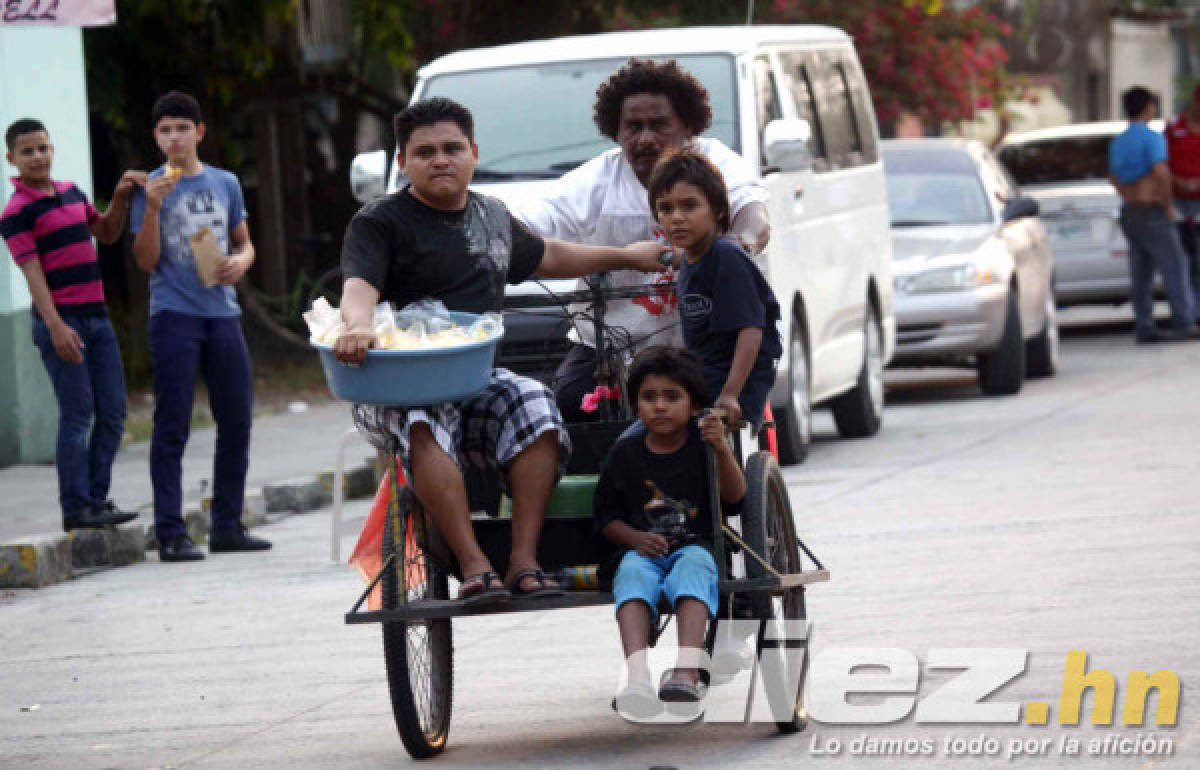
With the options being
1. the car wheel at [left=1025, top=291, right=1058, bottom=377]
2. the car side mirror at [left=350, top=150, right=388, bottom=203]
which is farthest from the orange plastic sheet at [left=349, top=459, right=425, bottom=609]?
the car wheel at [left=1025, top=291, right=1058, bottom=377]

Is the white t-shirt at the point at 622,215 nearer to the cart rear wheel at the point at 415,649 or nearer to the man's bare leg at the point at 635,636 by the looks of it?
the cart rear wheel at the point at 415,649

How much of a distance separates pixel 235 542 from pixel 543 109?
290cm

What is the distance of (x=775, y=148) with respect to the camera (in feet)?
38.8

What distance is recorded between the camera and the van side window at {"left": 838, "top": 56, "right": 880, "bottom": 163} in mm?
15266

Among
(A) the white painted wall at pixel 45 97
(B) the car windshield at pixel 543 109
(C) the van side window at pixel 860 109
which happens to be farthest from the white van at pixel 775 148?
(A) the white painted wall at pixel 45 97

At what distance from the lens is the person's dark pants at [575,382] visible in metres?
7.11

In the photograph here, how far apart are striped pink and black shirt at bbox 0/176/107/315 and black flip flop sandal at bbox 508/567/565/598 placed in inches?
206

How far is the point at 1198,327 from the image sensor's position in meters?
21.5

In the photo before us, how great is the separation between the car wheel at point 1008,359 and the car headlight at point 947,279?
1.15 ft

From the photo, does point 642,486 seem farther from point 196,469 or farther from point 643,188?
point 196,469

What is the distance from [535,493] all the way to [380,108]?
17.4 m

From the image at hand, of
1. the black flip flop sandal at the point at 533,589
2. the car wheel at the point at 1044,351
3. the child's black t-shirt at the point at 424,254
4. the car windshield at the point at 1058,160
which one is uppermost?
the child's black t-shirt at the point at 424,254

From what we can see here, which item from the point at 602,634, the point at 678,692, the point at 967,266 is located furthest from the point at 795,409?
the point at 678,692

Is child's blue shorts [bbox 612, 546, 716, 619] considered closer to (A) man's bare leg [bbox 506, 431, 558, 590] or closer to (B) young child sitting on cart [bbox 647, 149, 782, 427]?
(A) man's bare leg [bbox 506, 431, 558, 590]
